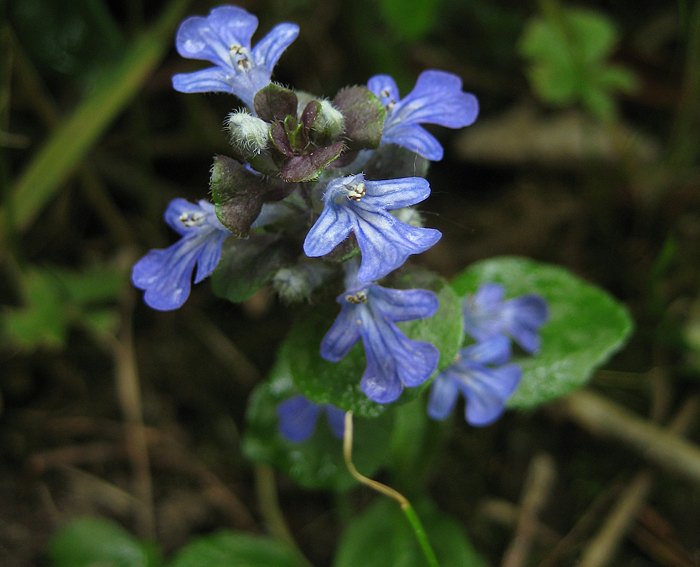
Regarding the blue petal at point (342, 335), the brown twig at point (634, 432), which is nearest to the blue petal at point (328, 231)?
the blue petal at point (342, 335)

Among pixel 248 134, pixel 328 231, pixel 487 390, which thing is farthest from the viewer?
pixel 487 390

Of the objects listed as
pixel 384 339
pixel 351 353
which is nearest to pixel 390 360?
pixel 384 339

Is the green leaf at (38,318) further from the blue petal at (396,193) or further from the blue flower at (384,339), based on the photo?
the blue petal at (396,193)

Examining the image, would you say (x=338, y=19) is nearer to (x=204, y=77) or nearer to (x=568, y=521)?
(x=204, y=77)

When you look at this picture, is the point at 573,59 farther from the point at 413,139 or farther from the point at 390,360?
the point at 390,360

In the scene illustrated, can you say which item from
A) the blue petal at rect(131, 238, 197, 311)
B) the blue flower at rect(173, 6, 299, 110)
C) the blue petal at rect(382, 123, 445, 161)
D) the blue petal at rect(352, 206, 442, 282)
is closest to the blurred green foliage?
the blue petal at rect(131, 238, 197, 311)

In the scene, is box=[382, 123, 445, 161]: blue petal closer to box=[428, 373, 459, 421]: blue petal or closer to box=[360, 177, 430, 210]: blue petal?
box=[360, 177, 430, 210]: blue petal

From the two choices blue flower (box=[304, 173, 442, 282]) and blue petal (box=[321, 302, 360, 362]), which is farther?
blue petal (box=[321, 302, 360, 362])
